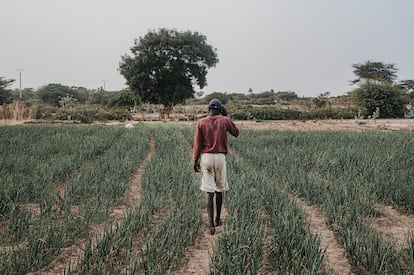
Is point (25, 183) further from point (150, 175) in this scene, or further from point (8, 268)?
point (8, 268)

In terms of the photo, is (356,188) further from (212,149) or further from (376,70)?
(376,70)

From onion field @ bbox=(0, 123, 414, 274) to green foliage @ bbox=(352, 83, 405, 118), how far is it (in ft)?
77.4

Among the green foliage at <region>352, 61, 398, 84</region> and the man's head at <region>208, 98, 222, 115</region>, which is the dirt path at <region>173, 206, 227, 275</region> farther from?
the green foliage at <region>352, 61, 398, 84</region>

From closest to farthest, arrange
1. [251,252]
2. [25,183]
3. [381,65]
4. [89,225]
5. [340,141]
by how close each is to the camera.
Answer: [251,252]
[89,225]
[25,183]
[340,141]
[381,65]

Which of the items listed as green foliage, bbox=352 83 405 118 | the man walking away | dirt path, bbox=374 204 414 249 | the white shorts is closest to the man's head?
the man walking away

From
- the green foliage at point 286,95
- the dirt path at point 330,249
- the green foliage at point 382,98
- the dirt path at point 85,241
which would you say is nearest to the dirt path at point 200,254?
the dirt path at point 85,241

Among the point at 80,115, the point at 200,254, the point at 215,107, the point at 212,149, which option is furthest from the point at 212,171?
the point at 80,115

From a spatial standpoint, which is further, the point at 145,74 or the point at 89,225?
the point at 145,74

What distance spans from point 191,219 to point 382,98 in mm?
29993

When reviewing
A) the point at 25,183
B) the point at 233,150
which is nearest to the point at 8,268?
the point at 25,183

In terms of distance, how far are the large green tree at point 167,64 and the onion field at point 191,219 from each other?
2145cm

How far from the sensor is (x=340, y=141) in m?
10.9

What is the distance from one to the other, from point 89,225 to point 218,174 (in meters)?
1.52

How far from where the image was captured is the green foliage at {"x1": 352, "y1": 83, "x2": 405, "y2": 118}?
28.5m
